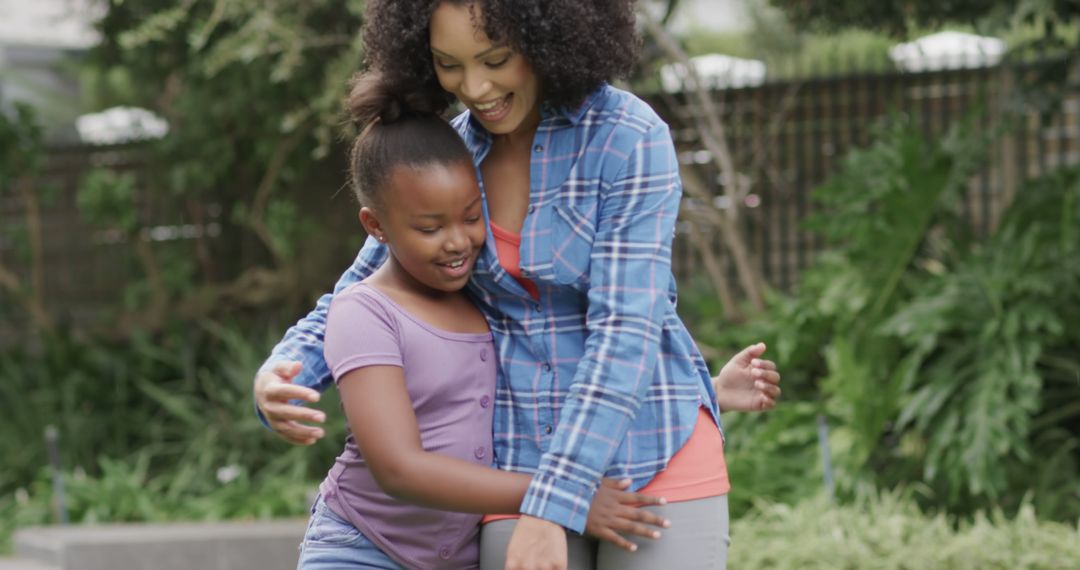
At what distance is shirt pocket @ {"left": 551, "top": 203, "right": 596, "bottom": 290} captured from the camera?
7.38 feet

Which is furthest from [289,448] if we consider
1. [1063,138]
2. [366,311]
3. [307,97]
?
[366,311]

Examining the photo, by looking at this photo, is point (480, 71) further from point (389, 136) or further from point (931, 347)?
point (931, 347)

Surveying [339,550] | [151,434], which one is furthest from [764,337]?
[339,550]

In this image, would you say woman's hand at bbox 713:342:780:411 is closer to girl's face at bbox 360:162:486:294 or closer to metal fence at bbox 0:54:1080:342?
girl's face at bbox 360:162:486:294

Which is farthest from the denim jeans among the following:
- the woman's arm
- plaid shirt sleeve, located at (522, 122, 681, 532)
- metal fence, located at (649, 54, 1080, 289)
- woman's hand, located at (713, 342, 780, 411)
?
metal fence, located at (649, 54, 1080, 289)

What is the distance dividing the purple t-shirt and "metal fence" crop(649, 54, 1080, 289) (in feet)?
20.2

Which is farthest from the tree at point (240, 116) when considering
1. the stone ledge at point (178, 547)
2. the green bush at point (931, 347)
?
the green bush at point (931, 347)

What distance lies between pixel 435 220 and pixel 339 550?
61 centimetres

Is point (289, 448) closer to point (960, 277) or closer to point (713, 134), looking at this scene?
point (713, 134)

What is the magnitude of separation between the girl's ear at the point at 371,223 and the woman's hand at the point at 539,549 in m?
0.58

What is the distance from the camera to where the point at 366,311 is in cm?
229

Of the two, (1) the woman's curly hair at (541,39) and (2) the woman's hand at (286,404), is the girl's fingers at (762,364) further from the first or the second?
(2) the woman's hand at (286,404)

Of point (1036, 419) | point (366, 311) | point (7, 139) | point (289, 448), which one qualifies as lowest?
point (289, 448)

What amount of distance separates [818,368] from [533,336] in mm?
4926
